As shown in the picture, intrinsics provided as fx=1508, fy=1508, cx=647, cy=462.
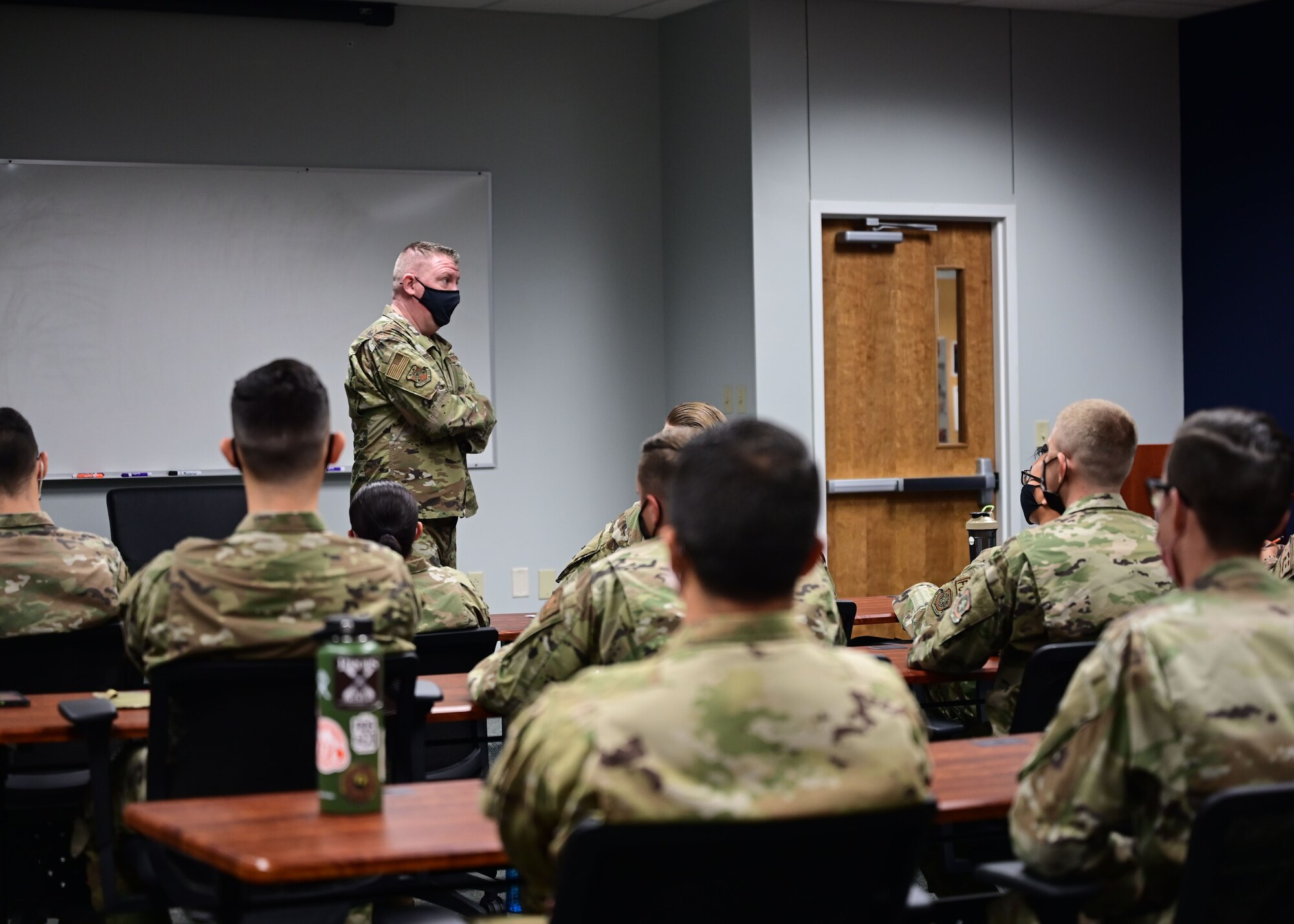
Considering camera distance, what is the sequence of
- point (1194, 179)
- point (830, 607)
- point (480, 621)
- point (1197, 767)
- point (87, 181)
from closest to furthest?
point (1197, 767), point (830, 607), point (480, 621), point (87, 181), point (1194, 179)

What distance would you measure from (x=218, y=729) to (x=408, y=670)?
293mm

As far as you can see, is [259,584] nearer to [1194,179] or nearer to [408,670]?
[408,670]

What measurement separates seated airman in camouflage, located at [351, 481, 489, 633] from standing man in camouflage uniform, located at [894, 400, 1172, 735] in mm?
1040

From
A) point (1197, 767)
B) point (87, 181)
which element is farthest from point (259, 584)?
point (87, 181)

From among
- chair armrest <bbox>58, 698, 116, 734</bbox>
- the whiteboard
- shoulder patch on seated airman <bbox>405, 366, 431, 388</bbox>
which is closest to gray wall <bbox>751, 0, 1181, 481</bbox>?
the whiteboard

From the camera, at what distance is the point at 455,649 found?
3.31 meters

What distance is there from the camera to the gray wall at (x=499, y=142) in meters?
6.48

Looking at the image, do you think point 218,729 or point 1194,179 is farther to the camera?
point 1194,179

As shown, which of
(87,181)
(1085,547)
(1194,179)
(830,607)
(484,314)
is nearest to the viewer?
(830,607)

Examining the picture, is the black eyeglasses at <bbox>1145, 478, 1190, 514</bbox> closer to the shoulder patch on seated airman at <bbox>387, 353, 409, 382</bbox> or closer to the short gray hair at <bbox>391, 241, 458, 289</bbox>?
the shoulder patch on seated airman at <bbox>387, 353, 409, 382</bbox>

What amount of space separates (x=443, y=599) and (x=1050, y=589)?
4.50ft

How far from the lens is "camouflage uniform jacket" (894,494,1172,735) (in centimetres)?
308

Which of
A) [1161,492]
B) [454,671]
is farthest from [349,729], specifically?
[454,671]

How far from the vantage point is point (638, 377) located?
24.2ft
